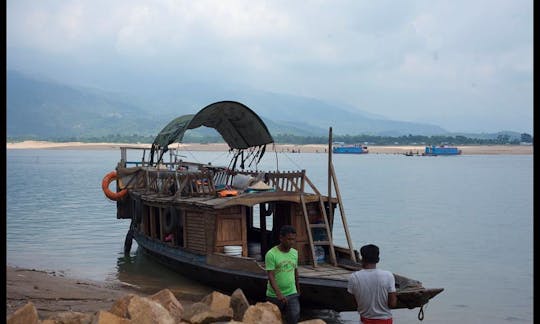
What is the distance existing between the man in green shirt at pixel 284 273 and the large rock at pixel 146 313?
1.33 m

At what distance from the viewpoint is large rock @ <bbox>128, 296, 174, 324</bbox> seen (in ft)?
→ 26.6

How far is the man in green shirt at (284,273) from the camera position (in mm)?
7723

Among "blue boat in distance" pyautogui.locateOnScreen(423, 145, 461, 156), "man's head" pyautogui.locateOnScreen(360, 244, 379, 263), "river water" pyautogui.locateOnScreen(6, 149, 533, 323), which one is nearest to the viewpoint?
"man's head" pyautogui.locateOnScreen(360, 244, 379, 263)

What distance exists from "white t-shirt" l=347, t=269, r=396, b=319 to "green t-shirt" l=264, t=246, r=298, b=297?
1.52 m

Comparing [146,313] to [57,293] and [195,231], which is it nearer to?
[195,231]

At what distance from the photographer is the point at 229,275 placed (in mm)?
12344

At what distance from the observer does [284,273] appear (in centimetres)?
785

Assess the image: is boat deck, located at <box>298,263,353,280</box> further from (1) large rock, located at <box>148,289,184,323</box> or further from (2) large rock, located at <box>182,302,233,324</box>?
(1) large rock, located at <box>148,289,184,323</box>

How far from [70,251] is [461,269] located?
11.8m

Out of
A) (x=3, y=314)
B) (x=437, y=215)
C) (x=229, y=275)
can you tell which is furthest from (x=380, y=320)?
(x=437, y=215)

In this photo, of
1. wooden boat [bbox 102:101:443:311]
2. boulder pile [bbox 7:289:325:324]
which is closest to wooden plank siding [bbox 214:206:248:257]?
wooden boat [bbox 102:101:443:311]

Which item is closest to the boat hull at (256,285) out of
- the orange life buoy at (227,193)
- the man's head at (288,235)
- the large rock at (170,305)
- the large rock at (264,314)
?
the orange life buoy at (227,193)

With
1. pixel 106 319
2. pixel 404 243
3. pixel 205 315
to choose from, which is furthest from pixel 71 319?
pixel 404 243

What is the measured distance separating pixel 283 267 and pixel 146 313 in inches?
70.3
